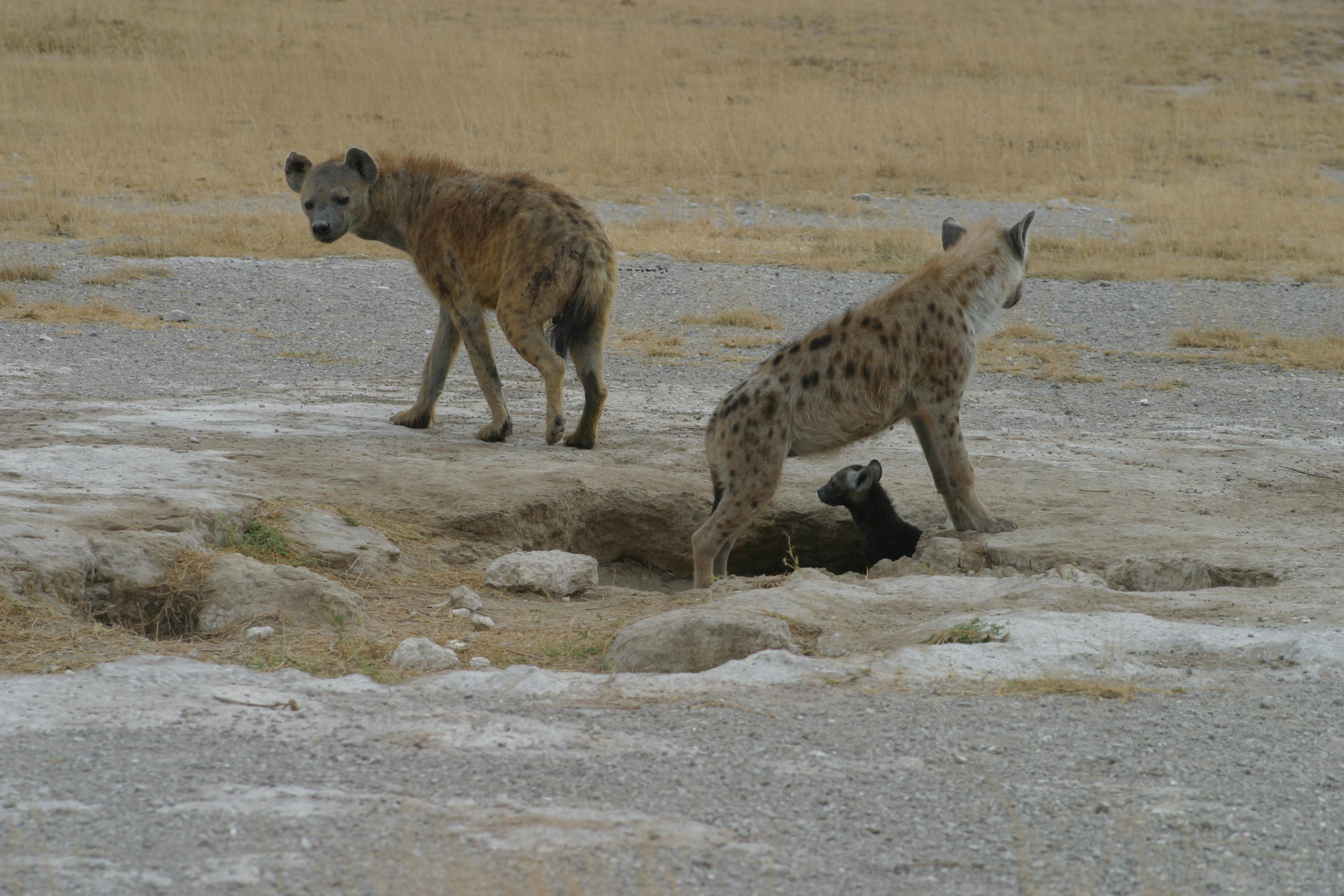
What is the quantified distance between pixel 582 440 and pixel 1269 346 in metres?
4.94

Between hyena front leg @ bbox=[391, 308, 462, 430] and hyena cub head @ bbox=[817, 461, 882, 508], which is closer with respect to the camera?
hyena cub head @ bbox=[817, 461, 882, 508]

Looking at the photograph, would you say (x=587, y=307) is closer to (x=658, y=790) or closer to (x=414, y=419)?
(x=414, y=419)

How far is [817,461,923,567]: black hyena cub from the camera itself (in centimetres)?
524

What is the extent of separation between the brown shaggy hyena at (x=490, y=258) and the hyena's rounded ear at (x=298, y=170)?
0.04 feet

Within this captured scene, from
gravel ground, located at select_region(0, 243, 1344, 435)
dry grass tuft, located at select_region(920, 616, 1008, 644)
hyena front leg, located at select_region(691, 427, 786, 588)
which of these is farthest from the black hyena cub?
dry grass tuft, located at select_region(920, 616, 1008, 644)

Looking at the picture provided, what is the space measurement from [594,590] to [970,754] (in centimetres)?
193

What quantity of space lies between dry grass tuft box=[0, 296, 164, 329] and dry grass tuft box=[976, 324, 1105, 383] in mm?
4944

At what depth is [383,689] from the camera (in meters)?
3.15

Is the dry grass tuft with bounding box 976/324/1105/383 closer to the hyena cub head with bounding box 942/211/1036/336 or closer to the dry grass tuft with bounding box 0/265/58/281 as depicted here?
the hyena cub head with bounding box 942/211/1036/336

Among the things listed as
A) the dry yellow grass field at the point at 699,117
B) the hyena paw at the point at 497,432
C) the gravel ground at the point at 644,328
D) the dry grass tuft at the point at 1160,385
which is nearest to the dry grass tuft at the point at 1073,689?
the hyena paw at the point at 497,432

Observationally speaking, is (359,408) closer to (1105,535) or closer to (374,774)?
(1105,535)

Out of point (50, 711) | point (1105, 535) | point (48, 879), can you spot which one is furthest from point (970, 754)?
point (1105, 535)

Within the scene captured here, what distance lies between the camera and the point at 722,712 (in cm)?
301

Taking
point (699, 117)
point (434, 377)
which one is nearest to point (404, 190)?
point (434, 377)
